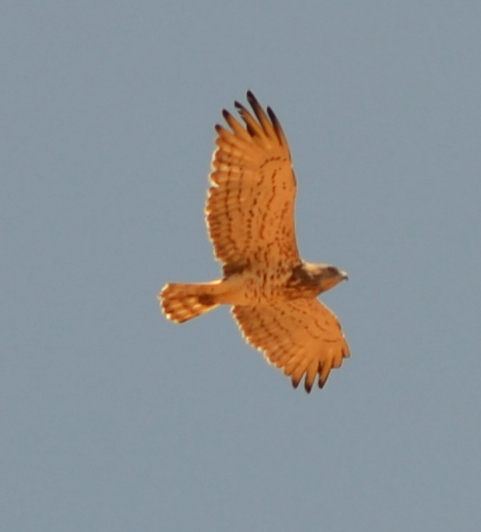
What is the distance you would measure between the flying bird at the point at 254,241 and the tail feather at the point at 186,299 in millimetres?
10

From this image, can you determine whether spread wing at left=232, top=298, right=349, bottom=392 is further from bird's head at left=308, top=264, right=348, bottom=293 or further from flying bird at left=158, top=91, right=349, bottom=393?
bird's head at left=308, top=264, right=348, bottom=293

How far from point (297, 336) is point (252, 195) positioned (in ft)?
7.89

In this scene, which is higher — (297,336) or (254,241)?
(254,241)

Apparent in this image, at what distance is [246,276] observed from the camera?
1897 centimetres

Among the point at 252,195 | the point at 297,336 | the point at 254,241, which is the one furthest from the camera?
the point at 297,336

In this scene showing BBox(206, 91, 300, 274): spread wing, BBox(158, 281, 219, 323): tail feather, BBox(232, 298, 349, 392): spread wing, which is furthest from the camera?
BBox(232, 298, 349, 392): spread wing

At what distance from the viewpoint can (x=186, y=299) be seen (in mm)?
19016

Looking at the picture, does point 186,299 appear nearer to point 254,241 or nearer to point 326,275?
point 254,241

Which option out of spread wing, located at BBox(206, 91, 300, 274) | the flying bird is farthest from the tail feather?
spread wing, located at BBox(206, 91, 300, 274)

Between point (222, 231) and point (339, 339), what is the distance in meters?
2.40

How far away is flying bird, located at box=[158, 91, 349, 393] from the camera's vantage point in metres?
18.4

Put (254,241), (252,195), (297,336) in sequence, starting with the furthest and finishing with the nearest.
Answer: (297,336) < (254,241) < (252,195)

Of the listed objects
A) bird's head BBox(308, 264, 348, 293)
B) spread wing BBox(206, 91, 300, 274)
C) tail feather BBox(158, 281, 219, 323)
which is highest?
spread wing BBox(206, 91, 300, 274)

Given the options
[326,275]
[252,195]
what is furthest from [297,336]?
[252,195]
